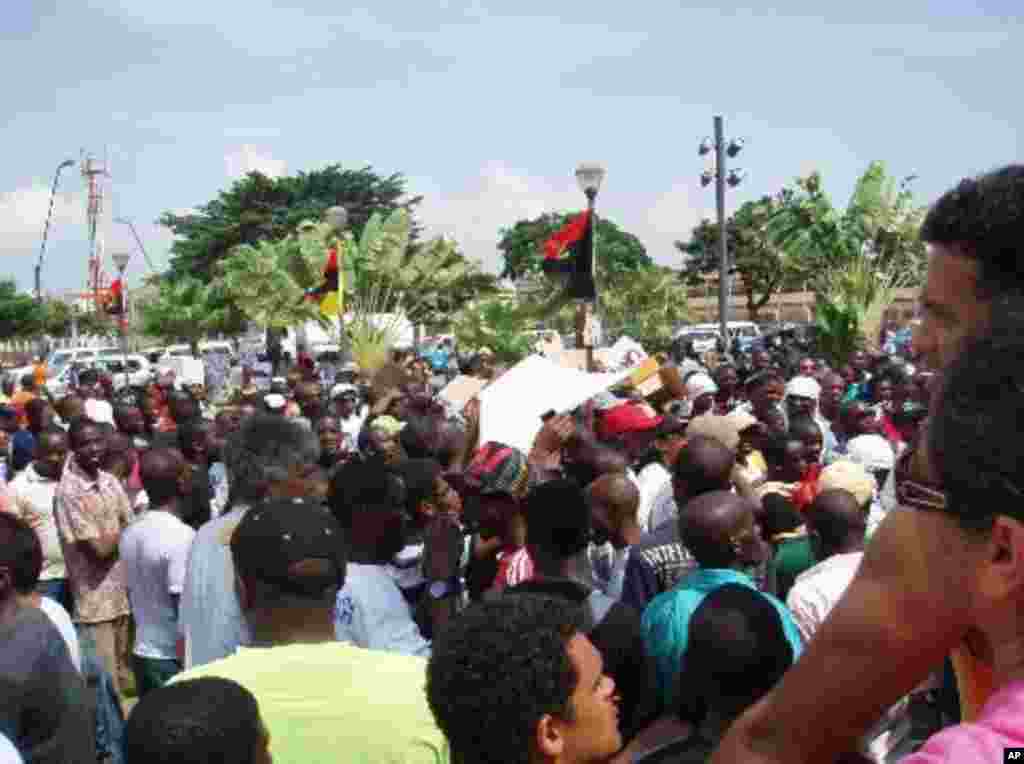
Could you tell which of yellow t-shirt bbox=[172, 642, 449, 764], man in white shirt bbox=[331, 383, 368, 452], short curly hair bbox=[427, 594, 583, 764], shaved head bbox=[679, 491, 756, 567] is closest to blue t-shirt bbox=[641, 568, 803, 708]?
shaved head bbox=[679, 491, 756, 567]

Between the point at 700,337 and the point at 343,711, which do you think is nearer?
the point at 343,711

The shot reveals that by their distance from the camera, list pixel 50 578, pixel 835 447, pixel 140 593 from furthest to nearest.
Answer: pixel 835 447 < pixel 50 578 < pixel 140 593

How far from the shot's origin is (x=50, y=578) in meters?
6.83

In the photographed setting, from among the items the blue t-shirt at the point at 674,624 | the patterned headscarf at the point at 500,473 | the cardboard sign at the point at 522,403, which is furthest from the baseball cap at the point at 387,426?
the blue t-shirt at the point at 674,624

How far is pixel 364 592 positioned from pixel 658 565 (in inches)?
50.2

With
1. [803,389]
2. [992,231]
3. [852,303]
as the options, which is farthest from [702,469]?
[852,303]

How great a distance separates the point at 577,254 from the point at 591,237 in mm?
221

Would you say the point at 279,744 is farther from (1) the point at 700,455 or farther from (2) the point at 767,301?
(2) the point at 767,301

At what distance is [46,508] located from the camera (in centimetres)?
707

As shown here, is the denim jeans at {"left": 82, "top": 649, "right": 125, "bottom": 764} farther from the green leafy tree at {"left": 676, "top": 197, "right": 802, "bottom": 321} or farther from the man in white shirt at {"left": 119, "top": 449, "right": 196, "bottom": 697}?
the green leafy tree at {"left": 676, "top": 197, "right": 802, "bottom": 321}

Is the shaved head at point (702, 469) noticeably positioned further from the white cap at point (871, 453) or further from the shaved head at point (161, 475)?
the white cap at point (871, 453)

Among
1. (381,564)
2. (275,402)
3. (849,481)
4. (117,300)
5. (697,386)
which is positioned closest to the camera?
(381,564)

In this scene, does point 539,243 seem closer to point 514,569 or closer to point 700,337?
point 700,337

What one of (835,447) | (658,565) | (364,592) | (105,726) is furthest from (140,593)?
(835,447)
